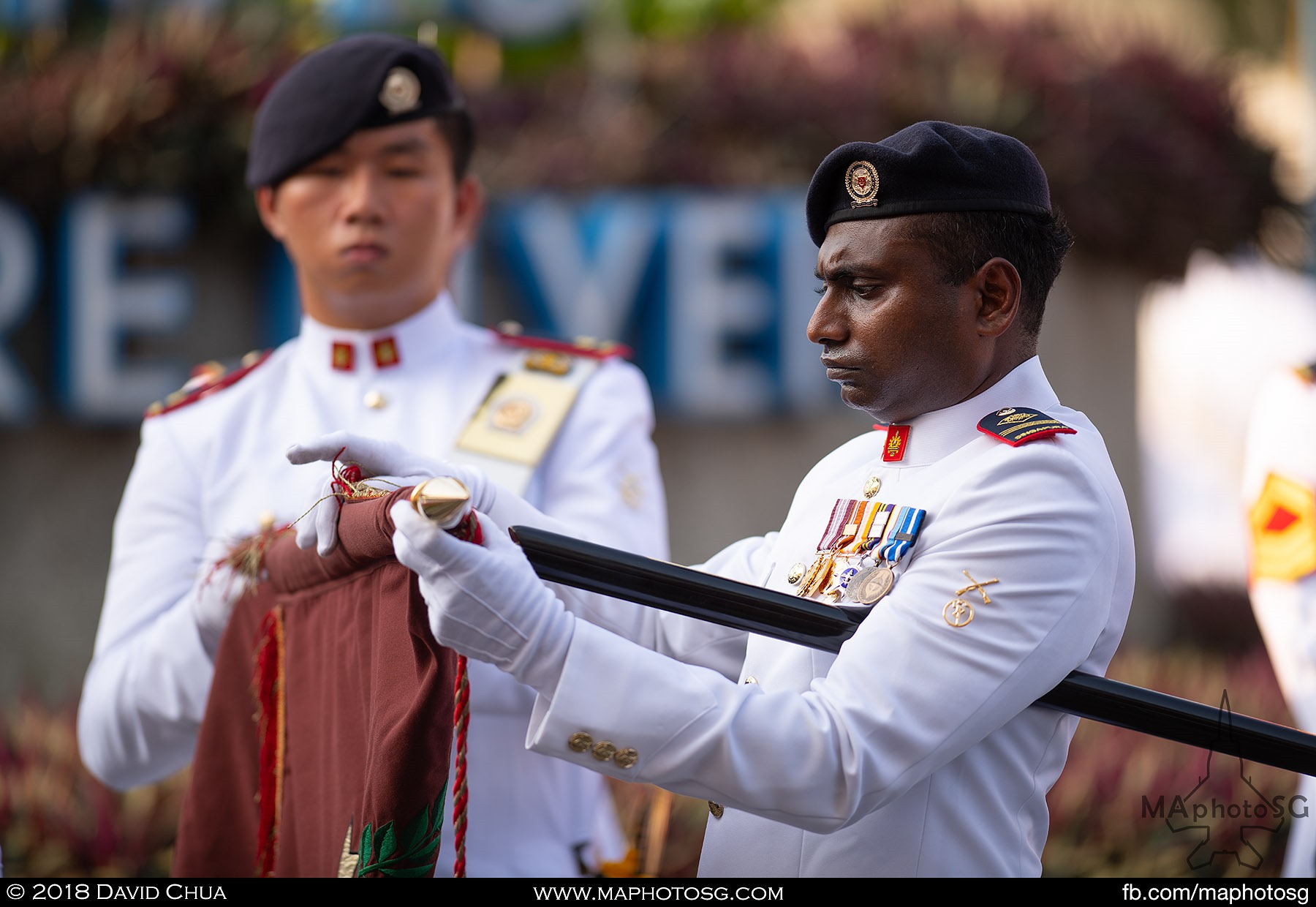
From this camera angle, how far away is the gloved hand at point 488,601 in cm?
164

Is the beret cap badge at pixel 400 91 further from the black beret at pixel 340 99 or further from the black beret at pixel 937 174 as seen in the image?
the black beret at pixel 937 174

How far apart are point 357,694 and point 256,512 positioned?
0.77 metres

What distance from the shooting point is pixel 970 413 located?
2.00m

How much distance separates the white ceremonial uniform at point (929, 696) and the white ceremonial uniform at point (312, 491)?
31.7 inches

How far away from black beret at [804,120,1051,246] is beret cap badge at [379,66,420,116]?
122 cm

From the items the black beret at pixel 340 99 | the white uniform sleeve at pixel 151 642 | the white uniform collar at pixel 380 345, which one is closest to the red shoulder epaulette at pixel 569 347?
the white uniform collar at pixel 380 345

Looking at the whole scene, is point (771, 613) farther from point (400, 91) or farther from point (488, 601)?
point (400, 91)

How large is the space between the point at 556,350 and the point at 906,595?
150 centimetres

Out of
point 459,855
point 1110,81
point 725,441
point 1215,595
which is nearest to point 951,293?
point 459,855

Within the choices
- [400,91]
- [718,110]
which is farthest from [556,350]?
[718,110]

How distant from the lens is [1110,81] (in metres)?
7.93

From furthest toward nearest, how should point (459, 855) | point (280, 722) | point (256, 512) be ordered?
1. point (256, 512)
2. point (280, 722)
3. point (459, 855)

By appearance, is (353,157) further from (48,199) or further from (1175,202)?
(1175,202)

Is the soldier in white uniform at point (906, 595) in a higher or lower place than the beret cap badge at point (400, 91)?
lower
